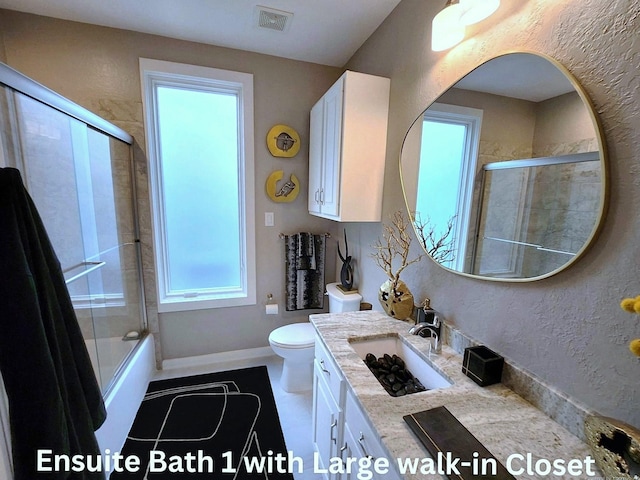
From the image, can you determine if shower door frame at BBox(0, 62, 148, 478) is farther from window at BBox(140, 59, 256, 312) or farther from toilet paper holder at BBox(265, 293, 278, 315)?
toilet paper holder at BBox(265, 293, 278, 315)

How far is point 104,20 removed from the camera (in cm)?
184

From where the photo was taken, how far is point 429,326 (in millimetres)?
1191

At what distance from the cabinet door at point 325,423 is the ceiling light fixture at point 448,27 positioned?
1577mm

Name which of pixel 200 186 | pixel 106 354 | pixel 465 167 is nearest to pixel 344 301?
pixel 465 167

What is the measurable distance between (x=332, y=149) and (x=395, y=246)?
0.75 m

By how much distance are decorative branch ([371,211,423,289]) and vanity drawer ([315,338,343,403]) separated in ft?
1.67

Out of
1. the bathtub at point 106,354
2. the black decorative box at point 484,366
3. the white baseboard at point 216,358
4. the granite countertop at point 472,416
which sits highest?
the black decorative box at point 484,366

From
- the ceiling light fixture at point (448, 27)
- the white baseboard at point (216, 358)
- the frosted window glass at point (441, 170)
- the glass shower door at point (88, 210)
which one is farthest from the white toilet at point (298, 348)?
the ceiling light fixture at point (448, 27)

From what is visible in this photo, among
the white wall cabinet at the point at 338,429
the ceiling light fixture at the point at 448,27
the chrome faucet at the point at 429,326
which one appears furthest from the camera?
the chrome faucet at the point at 429,326

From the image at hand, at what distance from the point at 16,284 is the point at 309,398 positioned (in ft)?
5.97

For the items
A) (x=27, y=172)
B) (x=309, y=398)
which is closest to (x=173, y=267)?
(x=27, y=172)

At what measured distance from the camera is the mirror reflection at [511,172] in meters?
0.80

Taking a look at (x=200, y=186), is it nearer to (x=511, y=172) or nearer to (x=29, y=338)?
(x=29, y=338)

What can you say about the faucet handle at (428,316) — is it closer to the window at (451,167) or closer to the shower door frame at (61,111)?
the window at (451,167)
